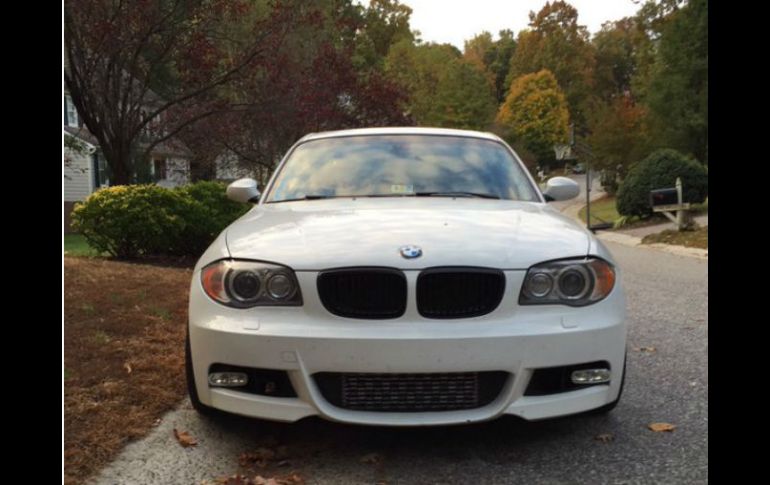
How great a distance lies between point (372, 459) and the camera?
2791 millimetres

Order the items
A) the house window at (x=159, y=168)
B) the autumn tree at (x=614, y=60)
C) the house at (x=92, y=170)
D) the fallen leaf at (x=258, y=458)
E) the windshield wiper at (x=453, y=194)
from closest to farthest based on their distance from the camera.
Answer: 1. the fallen leaf at (x=258, y=458)
2. the windshield wiper at (x=453, y=194)
3. the house at (x=92, y=170)
4. the house window at (x=159, y=168)
5. the autumn tree at (x=614, y=60)

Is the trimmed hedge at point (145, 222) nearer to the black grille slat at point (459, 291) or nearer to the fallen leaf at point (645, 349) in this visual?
the fallen leaf at point (645, 349)

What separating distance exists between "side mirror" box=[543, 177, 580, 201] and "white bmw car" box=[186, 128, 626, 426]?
1.40 m

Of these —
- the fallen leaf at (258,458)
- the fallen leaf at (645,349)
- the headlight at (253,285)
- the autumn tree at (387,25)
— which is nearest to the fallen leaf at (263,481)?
the fallen leaf at (258,458)

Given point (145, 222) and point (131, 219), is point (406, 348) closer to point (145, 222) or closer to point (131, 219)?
point (145, 222)

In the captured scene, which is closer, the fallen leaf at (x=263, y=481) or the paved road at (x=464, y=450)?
the fallen leaf at (x=263, y=481)

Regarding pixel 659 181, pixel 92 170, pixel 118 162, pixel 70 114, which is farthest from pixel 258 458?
pixel 92 170

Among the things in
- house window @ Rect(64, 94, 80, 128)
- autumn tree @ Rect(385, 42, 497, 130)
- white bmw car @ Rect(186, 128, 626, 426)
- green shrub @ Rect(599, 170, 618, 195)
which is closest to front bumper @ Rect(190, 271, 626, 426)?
white bmw car @ Rect(186, 128, 626, 426)

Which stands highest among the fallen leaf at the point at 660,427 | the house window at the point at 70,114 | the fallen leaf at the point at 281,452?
the house window at the point at 70,114

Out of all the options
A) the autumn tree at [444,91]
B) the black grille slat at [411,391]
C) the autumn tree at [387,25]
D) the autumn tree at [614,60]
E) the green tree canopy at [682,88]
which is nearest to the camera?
the black grille slat at [411,391]

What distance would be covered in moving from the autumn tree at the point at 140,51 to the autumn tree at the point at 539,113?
170 feet

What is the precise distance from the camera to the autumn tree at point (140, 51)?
29.1 feet

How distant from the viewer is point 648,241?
15.2m
